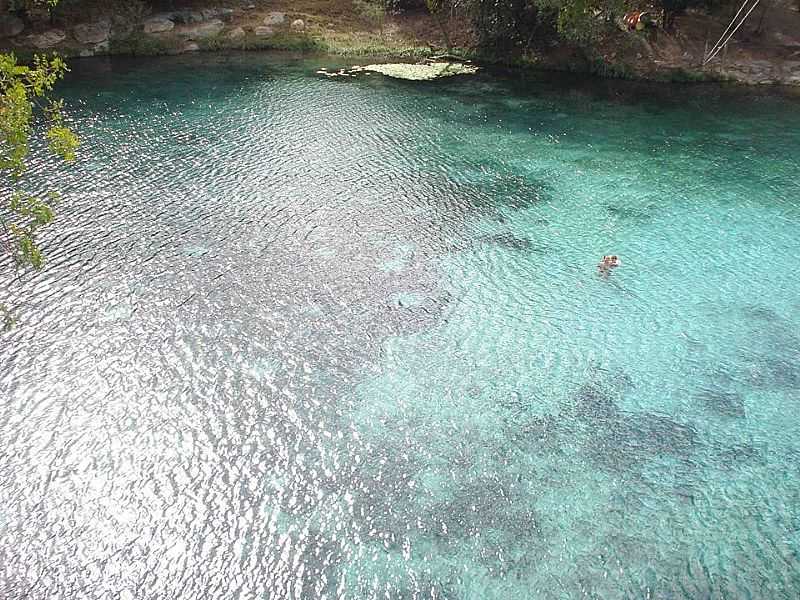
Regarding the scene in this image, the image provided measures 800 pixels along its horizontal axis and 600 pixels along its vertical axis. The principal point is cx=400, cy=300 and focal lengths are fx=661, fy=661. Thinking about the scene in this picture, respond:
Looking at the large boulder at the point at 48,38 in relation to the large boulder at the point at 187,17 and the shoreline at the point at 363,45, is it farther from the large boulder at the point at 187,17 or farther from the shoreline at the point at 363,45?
the large boulder at the point at 187,17

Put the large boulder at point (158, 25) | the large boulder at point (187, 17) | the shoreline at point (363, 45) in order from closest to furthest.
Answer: the shoreline at point (363, 45) < the large boulder at point (158, 25) < the large boulder at point (187, 17)

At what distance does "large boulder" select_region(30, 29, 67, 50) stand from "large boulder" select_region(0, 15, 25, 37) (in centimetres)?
83

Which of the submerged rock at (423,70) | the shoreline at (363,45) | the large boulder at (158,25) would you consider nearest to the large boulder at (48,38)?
the shoreline at (363,45)

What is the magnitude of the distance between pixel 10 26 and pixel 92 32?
390cm

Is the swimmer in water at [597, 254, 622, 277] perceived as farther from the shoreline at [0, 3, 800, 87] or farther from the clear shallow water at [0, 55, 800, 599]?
the shoreline at [0, 3, 800, 87]

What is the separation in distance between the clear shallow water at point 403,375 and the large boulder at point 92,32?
44.2 feet

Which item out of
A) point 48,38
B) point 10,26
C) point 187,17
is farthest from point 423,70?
point 10,26

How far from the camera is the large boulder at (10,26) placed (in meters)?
34.2

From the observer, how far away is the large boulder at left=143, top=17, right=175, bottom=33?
37.4 metres

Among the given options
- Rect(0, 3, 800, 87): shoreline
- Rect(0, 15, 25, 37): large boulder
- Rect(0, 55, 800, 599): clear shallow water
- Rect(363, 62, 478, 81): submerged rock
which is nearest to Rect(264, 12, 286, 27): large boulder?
Rect(0, 3, 800, 87): shoreline

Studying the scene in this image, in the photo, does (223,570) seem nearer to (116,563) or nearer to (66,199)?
(116,563)

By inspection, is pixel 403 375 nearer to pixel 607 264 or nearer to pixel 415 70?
pixel 607 264

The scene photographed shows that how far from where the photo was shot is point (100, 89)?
30.6 meters

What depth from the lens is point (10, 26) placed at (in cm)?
3441
